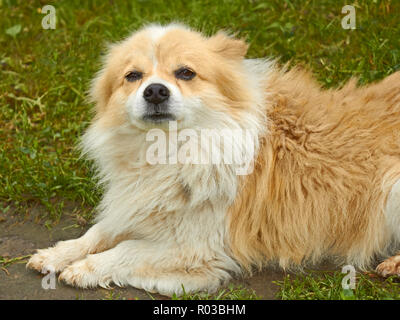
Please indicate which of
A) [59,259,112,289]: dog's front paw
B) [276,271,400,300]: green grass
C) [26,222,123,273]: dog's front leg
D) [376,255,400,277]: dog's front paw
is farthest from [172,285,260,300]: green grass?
[376,255,400,277]: dog's front paw

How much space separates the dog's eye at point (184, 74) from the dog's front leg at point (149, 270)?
1.16 metres

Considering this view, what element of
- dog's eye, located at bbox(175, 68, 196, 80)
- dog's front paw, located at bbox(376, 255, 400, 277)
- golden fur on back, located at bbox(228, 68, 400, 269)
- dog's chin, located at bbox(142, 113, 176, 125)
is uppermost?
dog's eye, located at bbox(175, 68, 196, 80)

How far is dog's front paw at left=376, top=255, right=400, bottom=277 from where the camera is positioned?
144 inches

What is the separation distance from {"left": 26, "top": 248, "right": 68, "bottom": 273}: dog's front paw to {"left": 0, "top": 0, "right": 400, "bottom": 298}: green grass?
2.27 ft

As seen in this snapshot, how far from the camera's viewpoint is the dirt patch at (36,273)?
359 centimetres

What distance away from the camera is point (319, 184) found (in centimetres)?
362

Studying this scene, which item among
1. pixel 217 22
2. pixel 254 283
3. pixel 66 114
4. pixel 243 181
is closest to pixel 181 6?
pixel 217 22

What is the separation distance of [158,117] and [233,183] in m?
0.67

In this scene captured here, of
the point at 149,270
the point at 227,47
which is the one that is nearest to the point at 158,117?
the point at 227,47

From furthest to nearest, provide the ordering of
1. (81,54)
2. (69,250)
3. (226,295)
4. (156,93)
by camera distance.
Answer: (81,54)
(69,250)
(226,295)
(156,93)

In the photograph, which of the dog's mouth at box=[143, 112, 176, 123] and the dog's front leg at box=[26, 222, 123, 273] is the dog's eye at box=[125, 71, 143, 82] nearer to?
the dog's mouth at box=[143, 112, 176, 123]

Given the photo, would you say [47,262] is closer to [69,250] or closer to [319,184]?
[69,250]

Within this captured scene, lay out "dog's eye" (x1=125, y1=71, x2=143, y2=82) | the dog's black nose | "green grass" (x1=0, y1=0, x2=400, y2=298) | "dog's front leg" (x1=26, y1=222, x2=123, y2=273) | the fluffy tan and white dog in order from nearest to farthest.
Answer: the dog's black nose, the fluffy tan and white dog, "dog's eye" (x1=125, y1=71, x2=143, y2=82), "dog's front leg" (x1=26, y1=222, x2=123, y2=273), "green grass" (x1=0, y1=0, x2=400, y2=298)

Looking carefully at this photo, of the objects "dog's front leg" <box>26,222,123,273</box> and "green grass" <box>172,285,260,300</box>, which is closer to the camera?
"green grass" <box>172,285,260,300</box>
